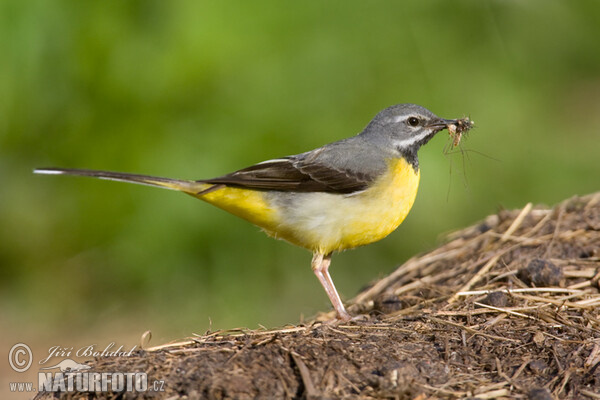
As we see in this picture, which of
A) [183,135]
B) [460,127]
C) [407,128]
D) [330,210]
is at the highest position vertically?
[183,135]

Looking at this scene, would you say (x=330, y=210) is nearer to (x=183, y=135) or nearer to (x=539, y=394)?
(x=539, y=394)

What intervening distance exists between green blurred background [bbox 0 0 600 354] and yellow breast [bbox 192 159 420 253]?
2169 millimetres

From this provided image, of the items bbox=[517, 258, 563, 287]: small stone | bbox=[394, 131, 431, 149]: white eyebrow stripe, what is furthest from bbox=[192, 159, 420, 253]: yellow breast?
bbox=[517, 258, 563, 287]: small stone

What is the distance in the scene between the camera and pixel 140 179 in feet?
21.2

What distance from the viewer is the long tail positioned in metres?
6.24

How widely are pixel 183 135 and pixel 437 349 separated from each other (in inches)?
211

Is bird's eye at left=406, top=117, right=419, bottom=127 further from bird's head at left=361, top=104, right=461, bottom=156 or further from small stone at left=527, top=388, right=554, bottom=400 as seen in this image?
small stone at left=527, top=388, right=554, bottom=400

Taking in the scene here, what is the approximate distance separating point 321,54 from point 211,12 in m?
1.57

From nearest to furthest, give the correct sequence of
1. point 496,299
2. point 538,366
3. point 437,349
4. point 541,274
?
point 538,366
point 437,349
point 496,299
point 541,274

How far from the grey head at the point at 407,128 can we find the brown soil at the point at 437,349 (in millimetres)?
1512

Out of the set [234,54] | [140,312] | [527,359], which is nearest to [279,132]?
[234,54]

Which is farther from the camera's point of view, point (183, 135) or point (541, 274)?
point (183, 135)

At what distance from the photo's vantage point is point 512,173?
1096 cm

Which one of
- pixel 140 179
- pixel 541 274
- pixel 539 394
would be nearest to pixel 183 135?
pixel 140 179
